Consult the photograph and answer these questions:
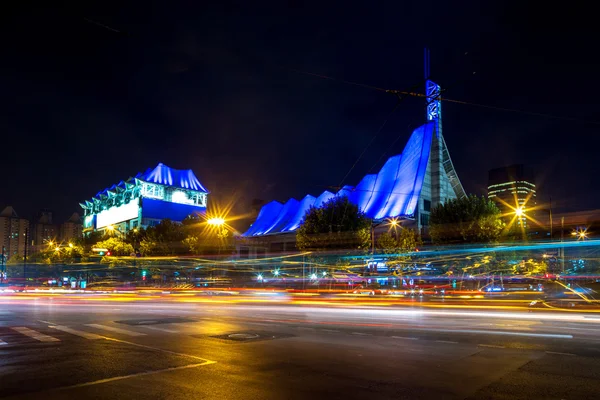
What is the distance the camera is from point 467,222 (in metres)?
46.1

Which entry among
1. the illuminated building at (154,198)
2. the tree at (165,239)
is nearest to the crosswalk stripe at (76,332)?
the tree at (165,239)

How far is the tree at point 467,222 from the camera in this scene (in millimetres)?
44969

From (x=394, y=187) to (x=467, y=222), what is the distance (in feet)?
148

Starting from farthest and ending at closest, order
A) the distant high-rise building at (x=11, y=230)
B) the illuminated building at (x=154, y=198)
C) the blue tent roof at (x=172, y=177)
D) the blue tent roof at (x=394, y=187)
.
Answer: the distant high-rise building at (x=11, y=230)
the blue tent roof at (x=172, y=177)
the illuminated building at (x=154, y=198)
the blue tent roof at (x=394, y=187)

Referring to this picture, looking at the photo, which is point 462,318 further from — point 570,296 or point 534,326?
point 570,296

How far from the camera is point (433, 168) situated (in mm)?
91438

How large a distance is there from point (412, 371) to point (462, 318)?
9.29 m

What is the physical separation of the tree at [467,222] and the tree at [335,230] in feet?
23.9

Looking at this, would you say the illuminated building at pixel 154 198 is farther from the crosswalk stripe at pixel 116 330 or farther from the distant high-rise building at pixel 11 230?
A: the crosswalk stripe at pixel 116 330

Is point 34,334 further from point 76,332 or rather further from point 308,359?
point 308,359

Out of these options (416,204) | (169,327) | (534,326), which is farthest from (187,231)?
(534,326)

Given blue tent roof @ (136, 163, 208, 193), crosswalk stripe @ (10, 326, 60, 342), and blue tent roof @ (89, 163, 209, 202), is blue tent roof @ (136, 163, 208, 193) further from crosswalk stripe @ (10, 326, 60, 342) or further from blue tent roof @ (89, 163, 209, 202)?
crosswalk stripe @ (10, 326, 60, 342)

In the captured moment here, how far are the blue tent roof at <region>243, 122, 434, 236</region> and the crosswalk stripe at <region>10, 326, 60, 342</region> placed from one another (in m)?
63.7

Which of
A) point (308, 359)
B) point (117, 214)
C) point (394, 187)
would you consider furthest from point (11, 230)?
point (308, 359)
